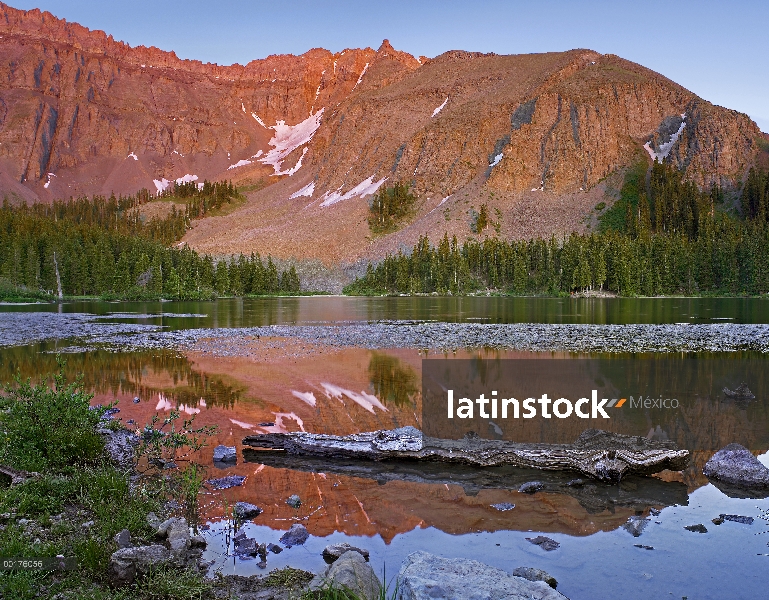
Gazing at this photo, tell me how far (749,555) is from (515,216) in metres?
174

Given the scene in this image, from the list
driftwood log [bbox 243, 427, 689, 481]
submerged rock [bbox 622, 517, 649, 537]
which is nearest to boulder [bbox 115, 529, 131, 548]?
driftwood log [bbox 243, 427, 689, 481]

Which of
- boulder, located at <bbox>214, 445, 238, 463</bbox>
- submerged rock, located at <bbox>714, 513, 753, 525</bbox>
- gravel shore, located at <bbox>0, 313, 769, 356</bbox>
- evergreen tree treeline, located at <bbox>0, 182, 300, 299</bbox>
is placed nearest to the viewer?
submerged rock, located at <bbox>714, 513, 753, 525</bbox>

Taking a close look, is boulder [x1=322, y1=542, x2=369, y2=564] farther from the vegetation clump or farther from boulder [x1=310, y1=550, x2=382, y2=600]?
the vegetation clump

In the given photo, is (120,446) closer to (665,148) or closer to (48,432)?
(48,432)

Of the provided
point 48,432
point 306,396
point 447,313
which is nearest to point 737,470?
point 306,396

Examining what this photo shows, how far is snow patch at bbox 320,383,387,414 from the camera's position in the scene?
731 inches

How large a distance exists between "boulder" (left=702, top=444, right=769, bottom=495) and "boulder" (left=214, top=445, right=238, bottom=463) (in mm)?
10190

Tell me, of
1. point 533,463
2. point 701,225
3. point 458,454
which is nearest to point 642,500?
point 533,463

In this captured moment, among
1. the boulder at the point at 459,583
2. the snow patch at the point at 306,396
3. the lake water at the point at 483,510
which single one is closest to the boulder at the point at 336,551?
the lake water at the point at 483,510

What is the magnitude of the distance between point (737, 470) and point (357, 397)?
11502 mm

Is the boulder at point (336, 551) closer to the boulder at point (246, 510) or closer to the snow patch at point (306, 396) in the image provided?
the boulder at point (246, 510)

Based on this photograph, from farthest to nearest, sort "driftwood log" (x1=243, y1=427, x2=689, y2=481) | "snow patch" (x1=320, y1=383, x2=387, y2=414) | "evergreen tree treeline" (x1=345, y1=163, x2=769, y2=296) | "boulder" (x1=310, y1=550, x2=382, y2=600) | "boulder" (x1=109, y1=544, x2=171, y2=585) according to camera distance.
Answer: "evergreen tree treeline" (x1=345, y1=163, x2=769, y2=296) → "snow patch" (x1=320, y1=383, x2=387, y2=414) → "driftwood log" (x1=243, y1=427, x2=689, y2=481) → "boulder" (x1=109, y1=544, x2=171, y2=585) → "boulder" (x1=310, y1=550, x2=382, y2=600)

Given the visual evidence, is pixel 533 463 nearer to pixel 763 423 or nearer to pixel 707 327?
pixel 763 423

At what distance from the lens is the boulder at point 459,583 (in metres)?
A: 5.83
